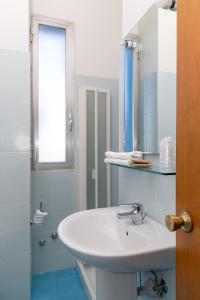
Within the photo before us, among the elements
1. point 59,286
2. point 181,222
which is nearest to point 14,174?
point 59,286

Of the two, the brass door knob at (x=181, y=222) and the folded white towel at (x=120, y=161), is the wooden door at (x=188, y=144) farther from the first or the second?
the folded white towel at (x=120, y=161)

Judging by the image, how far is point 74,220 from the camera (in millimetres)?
1197

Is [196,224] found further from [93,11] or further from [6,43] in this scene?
[93,11]

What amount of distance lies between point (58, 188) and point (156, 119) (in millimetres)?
1288

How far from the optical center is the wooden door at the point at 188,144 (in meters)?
0.59

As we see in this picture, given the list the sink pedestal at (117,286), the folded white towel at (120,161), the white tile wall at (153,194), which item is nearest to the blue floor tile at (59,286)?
the white tile wall at (153,194)

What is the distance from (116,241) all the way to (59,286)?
1140 mm

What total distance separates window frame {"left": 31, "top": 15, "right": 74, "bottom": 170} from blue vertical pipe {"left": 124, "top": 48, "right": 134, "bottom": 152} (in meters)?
0.78

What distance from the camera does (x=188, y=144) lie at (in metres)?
0.62

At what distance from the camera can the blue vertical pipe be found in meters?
1.43

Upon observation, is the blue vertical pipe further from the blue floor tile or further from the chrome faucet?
the blue floor tile

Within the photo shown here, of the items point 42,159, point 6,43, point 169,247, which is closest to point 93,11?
point 6,43

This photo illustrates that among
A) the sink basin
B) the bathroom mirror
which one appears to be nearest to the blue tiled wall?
the sink basin

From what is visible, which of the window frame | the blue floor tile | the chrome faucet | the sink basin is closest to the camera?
the sink basin
